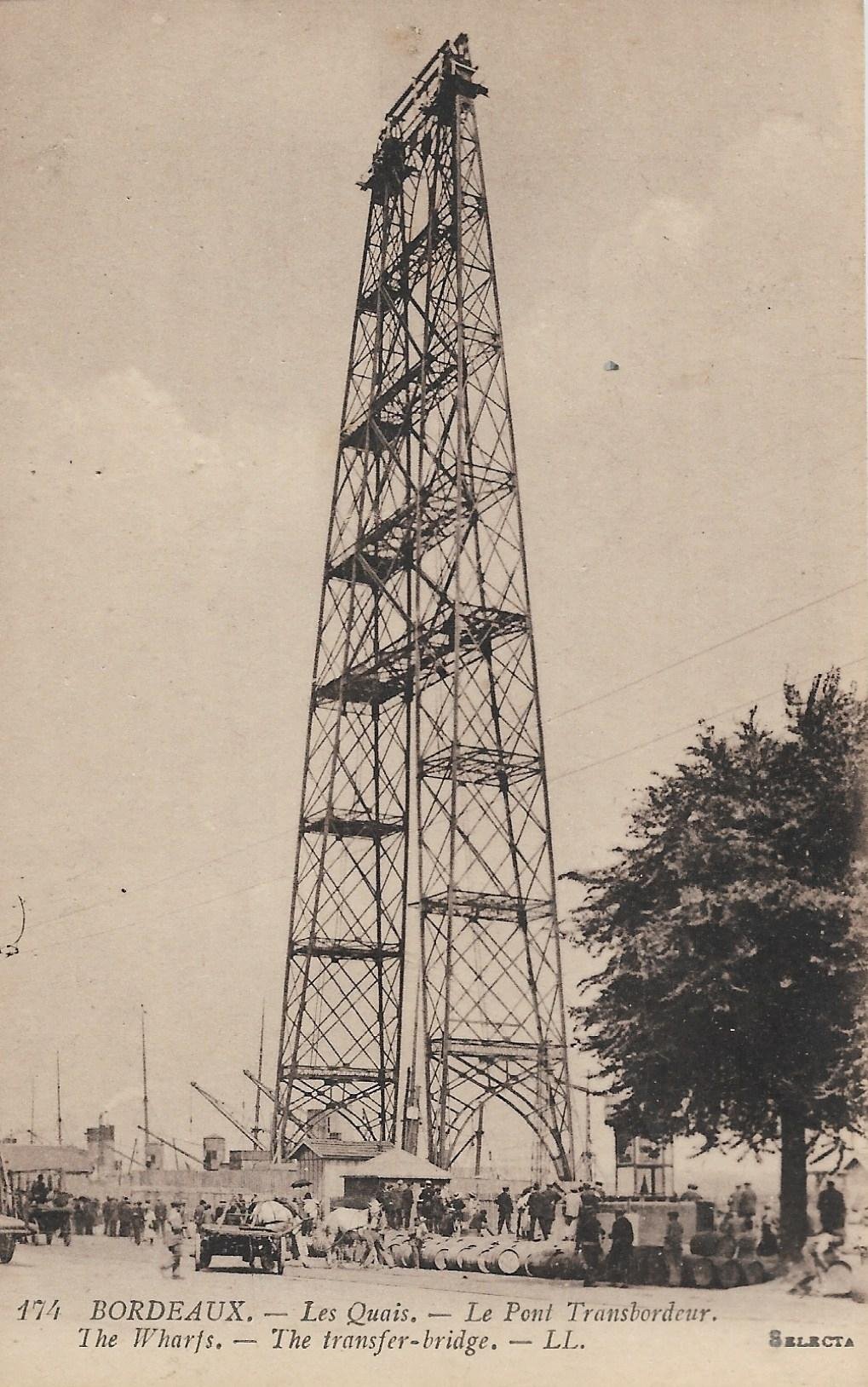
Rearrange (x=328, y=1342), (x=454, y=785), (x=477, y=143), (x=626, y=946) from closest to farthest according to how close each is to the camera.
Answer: (x=328, y=1342)
(x=626, y=946)
(x=454, y=785)
(x=477, y=143)

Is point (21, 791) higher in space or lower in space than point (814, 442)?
lower

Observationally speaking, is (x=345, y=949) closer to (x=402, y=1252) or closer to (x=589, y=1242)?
(x=402, y=1252)

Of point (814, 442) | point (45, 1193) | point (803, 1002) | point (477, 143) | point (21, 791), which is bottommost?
point (45, 1193)

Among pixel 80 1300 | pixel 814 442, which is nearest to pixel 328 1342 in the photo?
pixel 80 1300

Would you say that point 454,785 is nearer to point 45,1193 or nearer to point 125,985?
point 125,985

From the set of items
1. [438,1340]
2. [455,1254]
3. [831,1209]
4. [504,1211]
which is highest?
[831,1209]

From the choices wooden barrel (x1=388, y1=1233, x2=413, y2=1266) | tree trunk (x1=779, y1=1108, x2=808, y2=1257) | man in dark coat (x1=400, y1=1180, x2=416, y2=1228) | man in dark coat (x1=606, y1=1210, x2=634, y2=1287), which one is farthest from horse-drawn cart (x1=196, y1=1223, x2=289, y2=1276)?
tree trunk (x1=779, y1=1108, x2=808, y2=1257)

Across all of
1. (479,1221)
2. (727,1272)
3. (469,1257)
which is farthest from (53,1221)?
(727,1272)

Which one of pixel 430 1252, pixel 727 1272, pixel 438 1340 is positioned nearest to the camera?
pixel 438 1340
